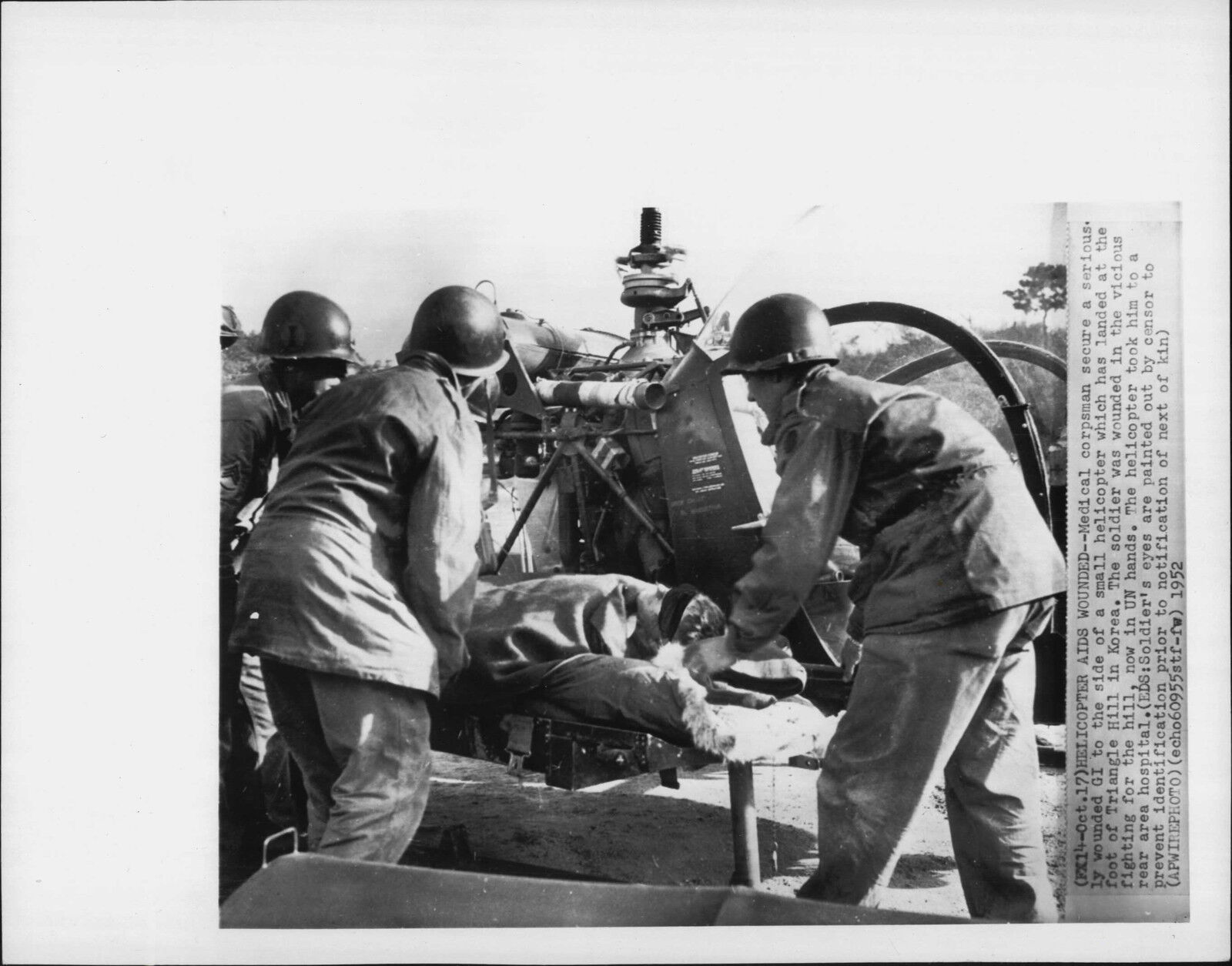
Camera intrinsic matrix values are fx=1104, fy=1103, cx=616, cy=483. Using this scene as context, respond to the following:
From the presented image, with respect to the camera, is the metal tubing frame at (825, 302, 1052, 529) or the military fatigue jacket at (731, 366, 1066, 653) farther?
the metal tubing frame at (825, 302, 1052, 529)

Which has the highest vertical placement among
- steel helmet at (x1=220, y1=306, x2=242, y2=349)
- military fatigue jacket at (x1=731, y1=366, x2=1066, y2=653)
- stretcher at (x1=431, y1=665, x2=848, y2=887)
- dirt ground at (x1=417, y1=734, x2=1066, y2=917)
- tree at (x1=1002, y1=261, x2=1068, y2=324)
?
tree at (x1=1002, y1=261, x2=1068, y2=324)

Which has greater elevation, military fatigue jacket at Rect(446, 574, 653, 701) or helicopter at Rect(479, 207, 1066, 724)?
helicopter at Rect(479, 207, 1066, 724)

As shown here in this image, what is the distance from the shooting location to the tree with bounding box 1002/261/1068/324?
3.22 metres

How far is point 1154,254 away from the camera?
3281mm

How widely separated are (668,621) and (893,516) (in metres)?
0.70

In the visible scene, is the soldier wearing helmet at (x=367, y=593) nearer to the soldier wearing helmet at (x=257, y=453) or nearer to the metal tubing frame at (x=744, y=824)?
the soldier wearing helmet at (x=257, y=453)

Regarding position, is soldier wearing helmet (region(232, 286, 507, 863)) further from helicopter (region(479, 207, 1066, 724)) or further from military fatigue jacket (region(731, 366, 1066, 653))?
military fatigue jacket (region(731, 366, 1066, 653))

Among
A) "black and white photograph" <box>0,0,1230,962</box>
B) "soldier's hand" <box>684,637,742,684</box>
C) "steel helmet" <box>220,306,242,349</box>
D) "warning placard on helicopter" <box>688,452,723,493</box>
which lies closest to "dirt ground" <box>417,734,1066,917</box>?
"black and white photograph" <box>0,0,1230,962</box>

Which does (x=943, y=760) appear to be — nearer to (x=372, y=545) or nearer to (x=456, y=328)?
(x=372, y=545)

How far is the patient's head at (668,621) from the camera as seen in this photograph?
3.15 meters

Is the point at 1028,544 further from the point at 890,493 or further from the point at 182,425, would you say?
the point at 182,425

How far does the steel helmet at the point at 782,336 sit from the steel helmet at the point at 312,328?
3.68 ft

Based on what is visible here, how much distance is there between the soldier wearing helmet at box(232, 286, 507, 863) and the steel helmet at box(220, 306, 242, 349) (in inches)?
13.7

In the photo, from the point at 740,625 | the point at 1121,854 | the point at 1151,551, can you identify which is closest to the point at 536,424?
the point at 740,625
